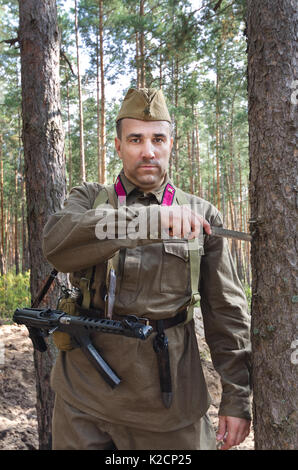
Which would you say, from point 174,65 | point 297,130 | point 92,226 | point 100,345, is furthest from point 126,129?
point 174,65

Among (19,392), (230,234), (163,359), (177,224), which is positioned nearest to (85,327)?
(163,359)

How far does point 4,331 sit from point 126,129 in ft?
20.2

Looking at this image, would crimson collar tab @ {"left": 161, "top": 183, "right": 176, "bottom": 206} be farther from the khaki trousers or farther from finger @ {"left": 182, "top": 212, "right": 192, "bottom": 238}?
the khaki trousers

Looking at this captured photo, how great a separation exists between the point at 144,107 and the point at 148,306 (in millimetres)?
1137

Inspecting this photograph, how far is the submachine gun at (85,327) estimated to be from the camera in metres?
1.62

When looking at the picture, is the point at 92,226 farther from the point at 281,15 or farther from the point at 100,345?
the point at 281,15

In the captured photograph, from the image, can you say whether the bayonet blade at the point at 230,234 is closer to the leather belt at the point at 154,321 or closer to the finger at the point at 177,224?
the finger at the point at 177,224

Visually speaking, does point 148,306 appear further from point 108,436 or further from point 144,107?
point 144,107

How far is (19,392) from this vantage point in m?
5.00

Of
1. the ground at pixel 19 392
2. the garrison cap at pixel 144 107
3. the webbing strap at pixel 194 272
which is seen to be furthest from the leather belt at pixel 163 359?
the ground at pixel 19 392

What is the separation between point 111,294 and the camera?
1779 mm

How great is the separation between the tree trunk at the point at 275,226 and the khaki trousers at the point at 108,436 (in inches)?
14.6

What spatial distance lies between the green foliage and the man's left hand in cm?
859

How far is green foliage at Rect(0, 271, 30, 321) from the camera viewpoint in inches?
409
